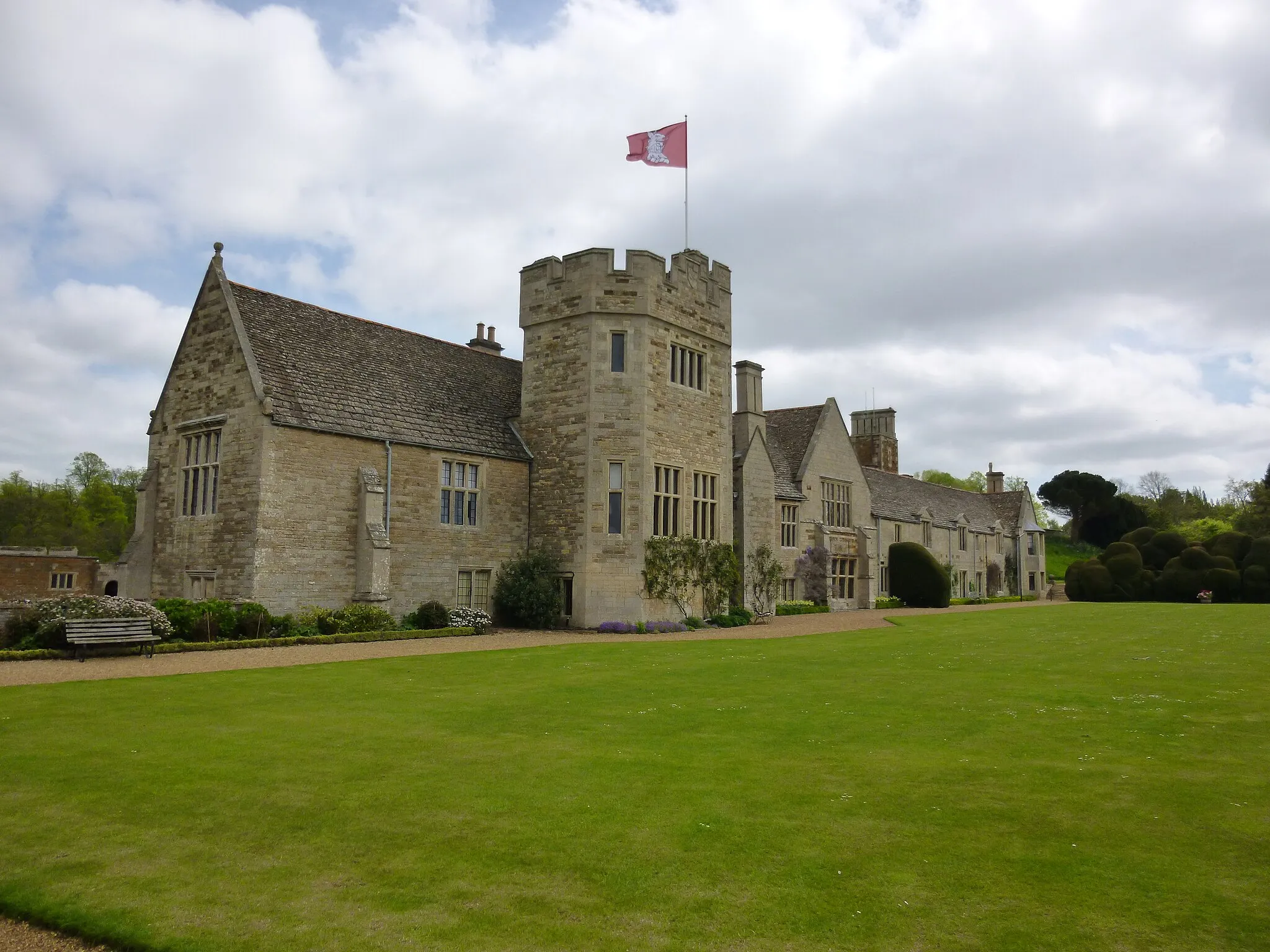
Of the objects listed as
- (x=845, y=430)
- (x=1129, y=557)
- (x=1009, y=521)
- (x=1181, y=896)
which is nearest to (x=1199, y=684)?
(x=1181, y=896)

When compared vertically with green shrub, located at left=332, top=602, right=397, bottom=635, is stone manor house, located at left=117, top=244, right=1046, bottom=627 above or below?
above

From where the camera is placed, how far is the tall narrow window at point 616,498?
2762 centimetres

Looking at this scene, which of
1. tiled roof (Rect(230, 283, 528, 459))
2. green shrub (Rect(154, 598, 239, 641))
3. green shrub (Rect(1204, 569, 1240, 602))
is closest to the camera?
green shrub (Rect(154, 598, 239, 641))

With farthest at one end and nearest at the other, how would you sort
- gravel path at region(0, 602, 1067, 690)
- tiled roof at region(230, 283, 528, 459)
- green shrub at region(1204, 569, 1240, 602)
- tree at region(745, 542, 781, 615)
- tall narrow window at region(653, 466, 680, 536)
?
green shrub at region(1204, 569, 1240, 602) < tree at region(745, 542, 781, 615) < tall narrow window at region(653, 466, 680, 536) < tiled roof at region(230, 283, 528, 459) < gravel path at region(0, 602, 1067, 690)

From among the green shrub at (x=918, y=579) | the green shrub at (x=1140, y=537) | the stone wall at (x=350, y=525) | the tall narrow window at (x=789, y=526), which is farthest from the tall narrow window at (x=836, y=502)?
the green shrub at (x=1140, y=537)

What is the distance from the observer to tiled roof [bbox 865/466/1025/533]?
51594 mm

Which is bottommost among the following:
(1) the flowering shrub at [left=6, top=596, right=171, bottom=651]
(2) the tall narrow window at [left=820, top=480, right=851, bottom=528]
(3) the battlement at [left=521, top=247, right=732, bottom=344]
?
(1) the flowering shrub at [left=6, top=596, right=171, bottom=651]

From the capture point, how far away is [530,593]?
1065 inches

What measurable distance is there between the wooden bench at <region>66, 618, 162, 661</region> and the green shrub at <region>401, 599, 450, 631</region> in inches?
304

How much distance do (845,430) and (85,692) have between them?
38.1 meters

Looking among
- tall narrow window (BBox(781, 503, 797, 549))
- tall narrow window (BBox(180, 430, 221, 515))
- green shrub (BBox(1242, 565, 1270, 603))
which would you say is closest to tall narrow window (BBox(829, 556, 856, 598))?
tall narrow window (BBox(781, 503, 797, 549))

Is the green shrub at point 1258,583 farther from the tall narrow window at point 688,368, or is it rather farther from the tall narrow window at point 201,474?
the tall narrow window at point 201,474

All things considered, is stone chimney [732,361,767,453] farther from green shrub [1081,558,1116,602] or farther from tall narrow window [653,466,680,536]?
green shrub [1081,558,1116,602]

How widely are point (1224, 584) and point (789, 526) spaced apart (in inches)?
1022
